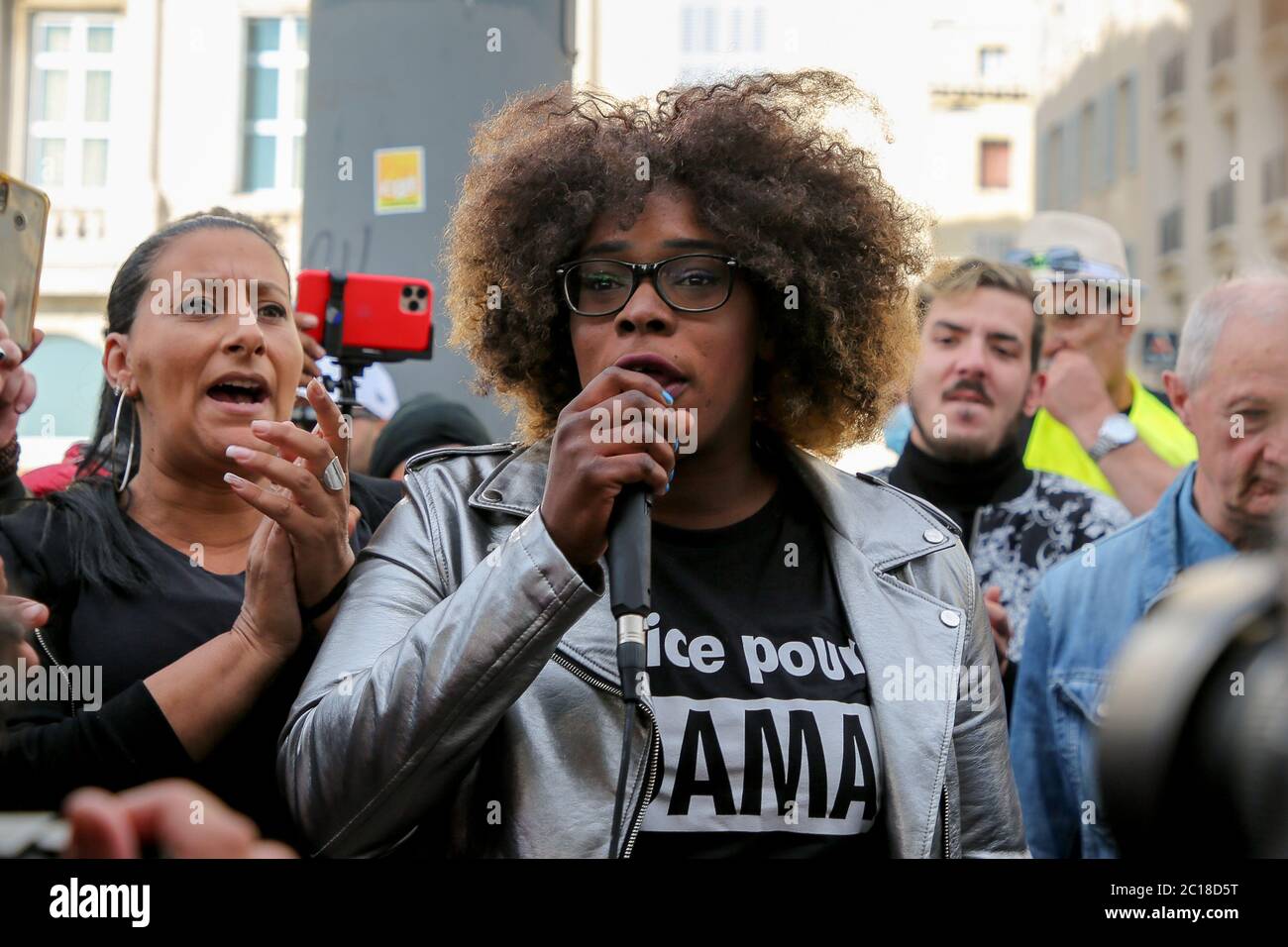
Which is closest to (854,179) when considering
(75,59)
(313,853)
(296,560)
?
(296,560)

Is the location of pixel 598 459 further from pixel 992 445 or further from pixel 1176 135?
pixel 1176 135

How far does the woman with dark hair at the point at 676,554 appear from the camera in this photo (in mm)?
1992

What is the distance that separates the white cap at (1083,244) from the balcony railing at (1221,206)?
1899cm

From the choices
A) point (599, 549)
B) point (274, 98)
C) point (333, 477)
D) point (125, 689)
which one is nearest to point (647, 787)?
point (599, 549)

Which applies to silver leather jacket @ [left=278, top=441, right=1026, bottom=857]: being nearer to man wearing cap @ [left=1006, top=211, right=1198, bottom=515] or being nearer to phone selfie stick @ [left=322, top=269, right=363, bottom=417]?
phone selfie stick @ [left=322, top=269, right=363, bottom=417]

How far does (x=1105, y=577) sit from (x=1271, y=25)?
802 inches

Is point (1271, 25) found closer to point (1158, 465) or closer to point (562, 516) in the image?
point (1158, 465)

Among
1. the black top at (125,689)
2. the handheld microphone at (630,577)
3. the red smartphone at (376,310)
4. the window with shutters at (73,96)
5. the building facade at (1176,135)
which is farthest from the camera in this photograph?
the building facade at (1176,135)

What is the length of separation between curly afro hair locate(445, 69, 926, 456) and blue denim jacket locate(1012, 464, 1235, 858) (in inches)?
24.7

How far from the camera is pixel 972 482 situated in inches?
151

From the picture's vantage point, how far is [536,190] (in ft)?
8.77

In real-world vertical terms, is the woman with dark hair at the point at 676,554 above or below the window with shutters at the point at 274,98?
below

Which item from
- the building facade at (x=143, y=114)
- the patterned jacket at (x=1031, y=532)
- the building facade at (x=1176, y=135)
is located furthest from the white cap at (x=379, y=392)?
the building facade at (x=1176, y=135)

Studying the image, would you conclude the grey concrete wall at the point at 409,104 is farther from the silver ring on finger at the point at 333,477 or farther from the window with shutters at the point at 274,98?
the window with shutters at the point at 274,98
